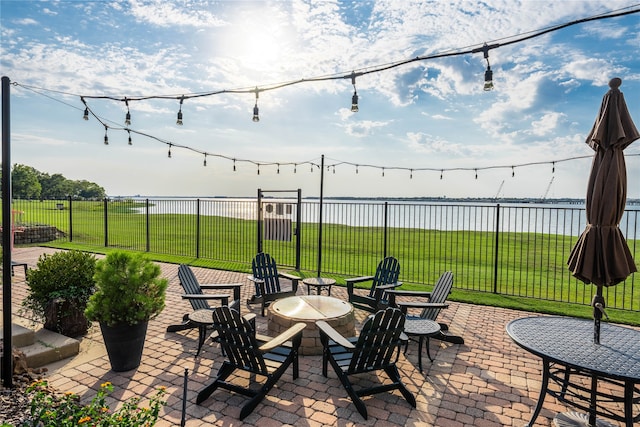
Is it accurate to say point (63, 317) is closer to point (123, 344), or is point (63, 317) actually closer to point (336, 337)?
point (123, 344)

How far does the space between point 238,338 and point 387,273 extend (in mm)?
3446

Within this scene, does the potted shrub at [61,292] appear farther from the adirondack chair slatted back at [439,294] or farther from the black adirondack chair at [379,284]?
the adirondack chair slatted back at [439,294]

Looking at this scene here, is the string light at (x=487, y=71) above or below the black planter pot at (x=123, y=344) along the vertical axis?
above

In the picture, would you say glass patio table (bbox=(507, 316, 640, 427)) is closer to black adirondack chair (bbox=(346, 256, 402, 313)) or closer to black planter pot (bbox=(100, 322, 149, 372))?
black adirondack chair (bbox=(346, 256, 402, 313))

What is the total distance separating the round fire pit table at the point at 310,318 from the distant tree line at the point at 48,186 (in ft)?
210

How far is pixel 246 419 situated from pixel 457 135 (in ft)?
38.4

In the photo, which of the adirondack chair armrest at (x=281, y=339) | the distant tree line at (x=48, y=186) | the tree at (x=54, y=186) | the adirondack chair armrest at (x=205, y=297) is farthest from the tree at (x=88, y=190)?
the adirondack chair armrest at (x=281, y=339)

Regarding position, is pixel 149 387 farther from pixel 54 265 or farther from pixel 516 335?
pixel 516 335

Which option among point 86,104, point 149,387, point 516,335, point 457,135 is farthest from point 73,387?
point 457,135

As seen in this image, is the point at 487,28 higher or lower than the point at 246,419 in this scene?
higher

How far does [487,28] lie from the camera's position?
514 cm

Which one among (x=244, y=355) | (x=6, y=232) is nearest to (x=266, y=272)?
(x=244, y=355)

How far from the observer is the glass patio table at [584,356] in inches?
101

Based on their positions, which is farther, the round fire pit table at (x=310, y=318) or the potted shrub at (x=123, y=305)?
the round fire pit table at (x=310, y=318)
